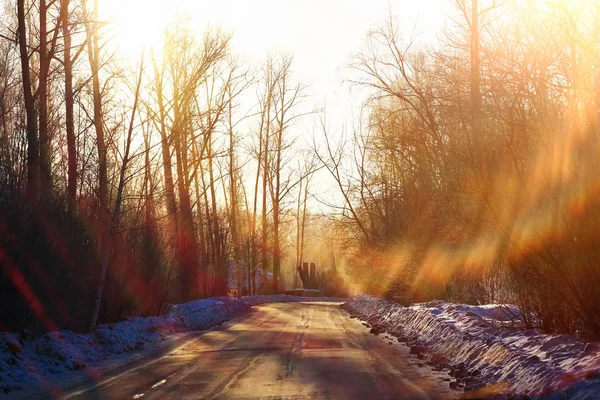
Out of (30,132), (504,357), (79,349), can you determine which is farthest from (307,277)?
(504,357)

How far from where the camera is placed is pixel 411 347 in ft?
55.5

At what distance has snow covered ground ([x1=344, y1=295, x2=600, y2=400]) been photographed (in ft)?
27.7

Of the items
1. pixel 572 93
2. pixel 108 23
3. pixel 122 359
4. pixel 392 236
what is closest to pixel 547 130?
pixel 572 93

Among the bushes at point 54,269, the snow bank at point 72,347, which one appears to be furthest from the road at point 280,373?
the bushes at point 54,269

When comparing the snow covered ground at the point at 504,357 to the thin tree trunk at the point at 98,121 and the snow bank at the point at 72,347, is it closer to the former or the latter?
the snow bank at the point at 72,347

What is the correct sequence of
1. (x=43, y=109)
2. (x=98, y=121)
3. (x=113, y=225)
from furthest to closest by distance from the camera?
1. (x=98, y=121)
2. (x=43, y=109)
3. (x=113, y=225)

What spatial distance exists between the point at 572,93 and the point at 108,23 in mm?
12058

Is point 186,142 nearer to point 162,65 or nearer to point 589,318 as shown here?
point 162,65

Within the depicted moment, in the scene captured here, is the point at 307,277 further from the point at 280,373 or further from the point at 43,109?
the point at 280,373

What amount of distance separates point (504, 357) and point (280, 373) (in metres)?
4.03

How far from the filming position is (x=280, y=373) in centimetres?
1306

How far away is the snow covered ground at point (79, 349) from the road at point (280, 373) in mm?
1201

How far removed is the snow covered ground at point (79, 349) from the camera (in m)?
13.3


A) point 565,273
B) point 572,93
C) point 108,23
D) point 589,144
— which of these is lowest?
point 565,273
